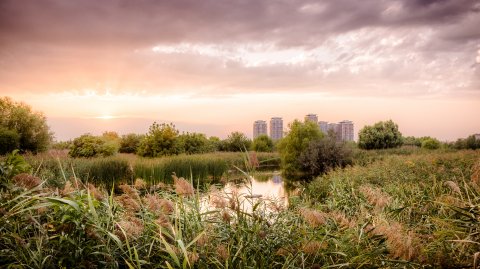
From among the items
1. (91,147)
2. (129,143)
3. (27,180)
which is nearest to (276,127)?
(129,143)

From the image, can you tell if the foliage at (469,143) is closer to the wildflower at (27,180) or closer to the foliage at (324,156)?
the foliage at (324,156)

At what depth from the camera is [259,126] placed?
235ft

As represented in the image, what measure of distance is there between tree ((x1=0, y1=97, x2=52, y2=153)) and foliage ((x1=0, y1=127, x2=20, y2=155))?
2.49 ft

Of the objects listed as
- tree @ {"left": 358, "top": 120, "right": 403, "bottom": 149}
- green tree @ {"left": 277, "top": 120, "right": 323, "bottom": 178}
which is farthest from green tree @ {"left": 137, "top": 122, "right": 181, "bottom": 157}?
tree @ {"left": 358, "top": 120, "right": 403, "bottom": 149}

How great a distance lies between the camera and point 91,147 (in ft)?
63.7

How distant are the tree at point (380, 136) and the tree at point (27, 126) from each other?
26.1 meters

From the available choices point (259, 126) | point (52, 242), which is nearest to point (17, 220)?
point (52, 242)

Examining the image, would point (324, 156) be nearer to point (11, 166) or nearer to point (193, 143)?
point (193, 143)

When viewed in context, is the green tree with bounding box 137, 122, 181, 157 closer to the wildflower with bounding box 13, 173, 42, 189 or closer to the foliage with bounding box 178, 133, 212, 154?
the foliage with bounding box 178, 133, 212, 154

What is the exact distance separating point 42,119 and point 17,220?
22.9m

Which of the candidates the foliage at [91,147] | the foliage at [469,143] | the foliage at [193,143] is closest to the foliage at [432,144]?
the foliage at [469,143]

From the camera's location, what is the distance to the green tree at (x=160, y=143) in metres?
19.7

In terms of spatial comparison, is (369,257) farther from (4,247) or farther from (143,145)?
(143,145)

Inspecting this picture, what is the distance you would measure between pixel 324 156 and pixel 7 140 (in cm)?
1679
